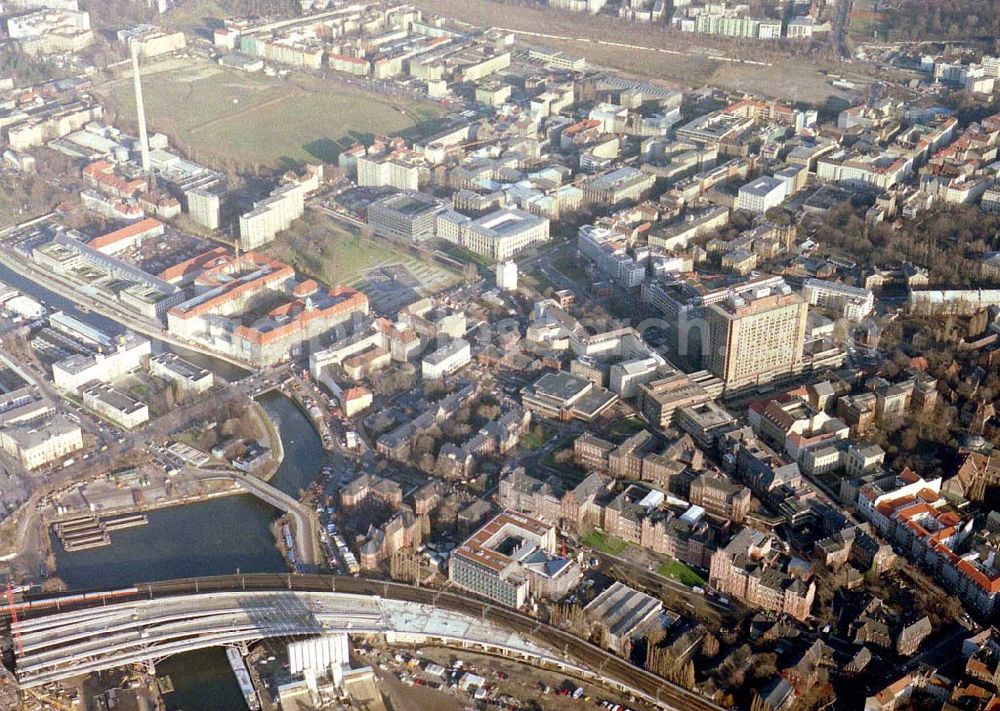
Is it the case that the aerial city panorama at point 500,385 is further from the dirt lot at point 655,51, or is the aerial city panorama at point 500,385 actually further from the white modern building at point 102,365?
the dirt lot at point 655,51

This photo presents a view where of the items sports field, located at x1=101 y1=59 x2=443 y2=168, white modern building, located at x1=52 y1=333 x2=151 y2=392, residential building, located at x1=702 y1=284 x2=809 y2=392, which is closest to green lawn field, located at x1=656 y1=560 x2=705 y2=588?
residential building, located at x1=702 y1=284 x2=809 y2=392

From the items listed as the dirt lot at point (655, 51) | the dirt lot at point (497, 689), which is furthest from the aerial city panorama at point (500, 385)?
the dirt lot at point (655, 51)

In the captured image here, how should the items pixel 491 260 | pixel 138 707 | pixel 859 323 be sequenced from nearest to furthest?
pixel 138 707, pixel 859 323, pixel 491 260

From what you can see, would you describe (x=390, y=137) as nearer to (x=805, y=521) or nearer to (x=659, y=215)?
(x=659, y=215)

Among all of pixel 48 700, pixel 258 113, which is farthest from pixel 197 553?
pixel 258 113

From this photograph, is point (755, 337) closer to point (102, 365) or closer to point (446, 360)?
point (446, 360)

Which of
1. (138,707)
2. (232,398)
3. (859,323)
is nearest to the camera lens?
(138,707)

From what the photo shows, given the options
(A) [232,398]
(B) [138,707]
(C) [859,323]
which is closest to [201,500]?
(A) [232,398]
